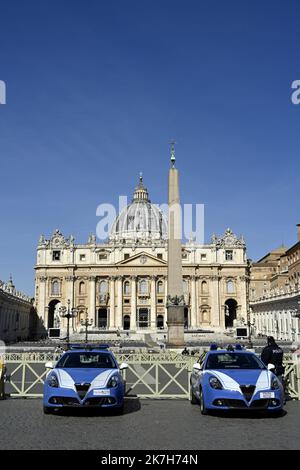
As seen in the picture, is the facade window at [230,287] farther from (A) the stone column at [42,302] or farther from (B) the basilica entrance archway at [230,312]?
(A) the stone column at [42,302]

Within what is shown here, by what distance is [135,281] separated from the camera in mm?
93812

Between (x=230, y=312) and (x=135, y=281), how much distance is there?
64.9ft

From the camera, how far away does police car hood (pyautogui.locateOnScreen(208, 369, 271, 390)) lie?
382 inches

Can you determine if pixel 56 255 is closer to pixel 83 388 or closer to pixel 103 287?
pixel 103 287

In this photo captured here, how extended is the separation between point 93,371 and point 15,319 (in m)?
66.5

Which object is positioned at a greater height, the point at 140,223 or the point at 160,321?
the point at 140,223

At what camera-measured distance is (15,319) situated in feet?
241

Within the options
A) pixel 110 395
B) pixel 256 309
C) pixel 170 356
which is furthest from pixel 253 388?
pixel 256 309

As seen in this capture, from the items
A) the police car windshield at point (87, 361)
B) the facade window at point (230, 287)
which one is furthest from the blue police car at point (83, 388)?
the facade window at point (230, 287)

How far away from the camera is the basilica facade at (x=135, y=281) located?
306 feet

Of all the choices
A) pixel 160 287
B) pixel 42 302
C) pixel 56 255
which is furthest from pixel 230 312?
pixel 42 302

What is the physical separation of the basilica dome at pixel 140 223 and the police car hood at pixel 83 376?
3992 inches

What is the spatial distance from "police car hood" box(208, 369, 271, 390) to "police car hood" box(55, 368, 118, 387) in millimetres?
2148

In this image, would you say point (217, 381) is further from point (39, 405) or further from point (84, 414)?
point (39, 405)
